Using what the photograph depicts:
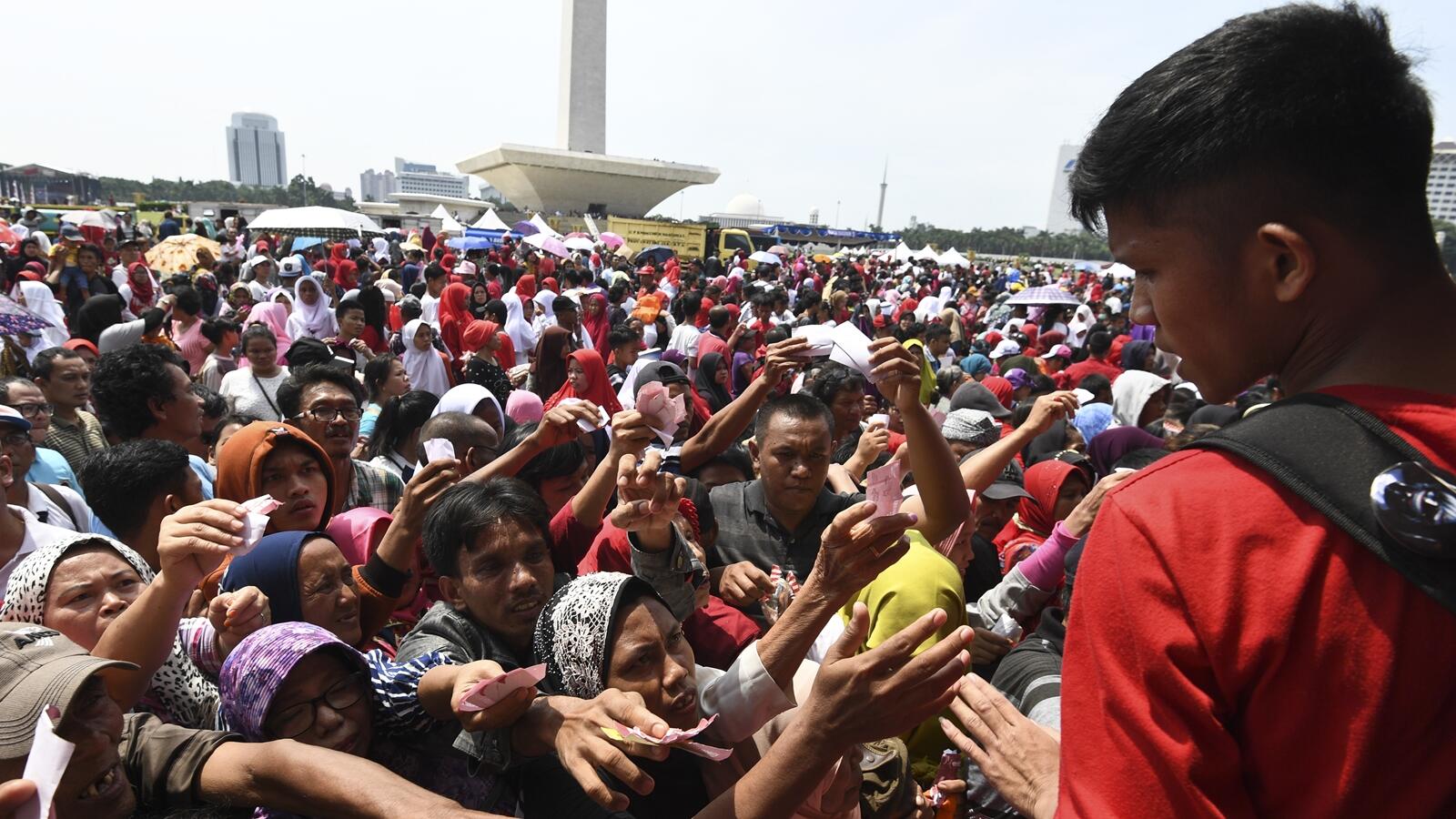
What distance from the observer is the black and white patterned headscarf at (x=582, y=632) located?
1909mm

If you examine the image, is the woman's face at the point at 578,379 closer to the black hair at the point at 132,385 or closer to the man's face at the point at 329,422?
the man's face at the point at 329,422

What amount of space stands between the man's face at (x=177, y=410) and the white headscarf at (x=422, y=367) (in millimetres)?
2882

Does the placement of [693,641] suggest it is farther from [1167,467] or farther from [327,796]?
[1167,467]

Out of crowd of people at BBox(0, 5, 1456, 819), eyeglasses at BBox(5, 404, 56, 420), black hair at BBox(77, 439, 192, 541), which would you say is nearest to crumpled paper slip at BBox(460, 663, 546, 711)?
crowd of people at BBox(0, 5, 1456, 819)

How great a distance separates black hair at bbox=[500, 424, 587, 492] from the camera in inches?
141

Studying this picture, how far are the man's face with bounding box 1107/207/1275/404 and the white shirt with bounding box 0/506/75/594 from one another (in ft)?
10.7

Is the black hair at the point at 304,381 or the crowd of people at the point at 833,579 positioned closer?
the crowd of people at the point at 833,579

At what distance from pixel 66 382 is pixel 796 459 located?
13.6 ft

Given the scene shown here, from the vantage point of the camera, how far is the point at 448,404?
4.73 meters

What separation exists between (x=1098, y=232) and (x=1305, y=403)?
17.8 inches

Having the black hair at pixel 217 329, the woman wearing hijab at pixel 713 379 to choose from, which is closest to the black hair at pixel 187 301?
the black hair at pixel 217 329

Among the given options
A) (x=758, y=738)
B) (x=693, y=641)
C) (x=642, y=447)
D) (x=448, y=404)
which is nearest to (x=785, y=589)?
(x=693, y=641)

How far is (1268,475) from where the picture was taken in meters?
0.85

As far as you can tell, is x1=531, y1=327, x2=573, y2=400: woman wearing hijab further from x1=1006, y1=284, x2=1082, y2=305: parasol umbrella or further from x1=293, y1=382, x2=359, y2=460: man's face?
x1=1006, y1=284, x2=1082, y2=305: parasol umbrella
